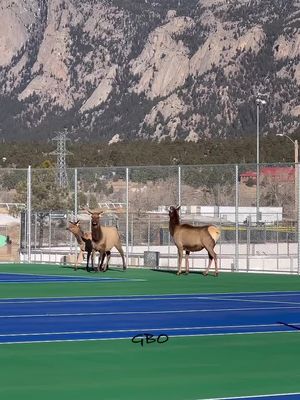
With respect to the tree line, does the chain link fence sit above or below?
below

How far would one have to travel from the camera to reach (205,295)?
1172 inches

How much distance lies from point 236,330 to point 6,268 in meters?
22.4

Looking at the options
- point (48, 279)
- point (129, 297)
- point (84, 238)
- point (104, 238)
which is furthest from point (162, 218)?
point (129, 297)

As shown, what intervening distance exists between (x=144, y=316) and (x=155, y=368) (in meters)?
7.49

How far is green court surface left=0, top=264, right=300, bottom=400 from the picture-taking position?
47.3 feet

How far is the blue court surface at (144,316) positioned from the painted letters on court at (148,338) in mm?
318

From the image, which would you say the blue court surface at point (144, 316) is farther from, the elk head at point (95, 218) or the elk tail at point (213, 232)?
the elk head at point (95, 218)

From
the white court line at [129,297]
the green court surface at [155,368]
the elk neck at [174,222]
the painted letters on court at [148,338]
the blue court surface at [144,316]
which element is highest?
the elk neck at [174,222]

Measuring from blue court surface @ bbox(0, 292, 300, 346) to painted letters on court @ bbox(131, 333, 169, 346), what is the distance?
318mm

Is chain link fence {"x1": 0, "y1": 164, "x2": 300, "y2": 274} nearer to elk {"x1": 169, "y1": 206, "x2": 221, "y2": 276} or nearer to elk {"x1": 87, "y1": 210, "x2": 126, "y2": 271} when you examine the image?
elk {"x1": 169, "y1": 206, "x2": 221, "y2": 276}

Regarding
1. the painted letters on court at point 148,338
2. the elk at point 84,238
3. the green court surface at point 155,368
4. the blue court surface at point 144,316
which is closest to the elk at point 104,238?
the elk at point 84,238

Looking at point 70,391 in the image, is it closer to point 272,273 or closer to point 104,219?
point 272,273

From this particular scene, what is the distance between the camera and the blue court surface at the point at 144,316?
20656 millimetres

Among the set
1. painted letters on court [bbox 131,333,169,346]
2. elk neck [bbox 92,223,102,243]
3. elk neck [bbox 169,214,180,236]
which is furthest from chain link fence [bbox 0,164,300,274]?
painted letters on court [bbox 131,333,169,346]
